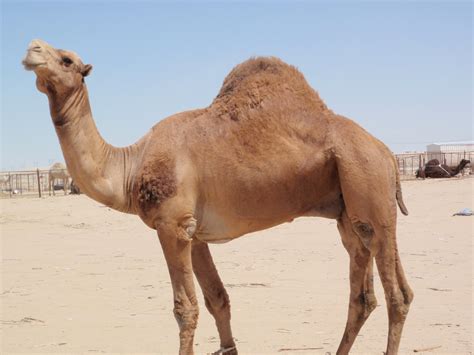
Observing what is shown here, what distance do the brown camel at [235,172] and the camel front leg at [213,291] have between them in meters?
0.51

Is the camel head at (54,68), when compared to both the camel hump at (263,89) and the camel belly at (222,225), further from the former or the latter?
the camel belly at (222,225)

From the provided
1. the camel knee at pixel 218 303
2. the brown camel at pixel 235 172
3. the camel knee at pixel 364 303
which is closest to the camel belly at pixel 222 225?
the brown camel at pixel 235 172

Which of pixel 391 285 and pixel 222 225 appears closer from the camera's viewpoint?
pixel 391 285

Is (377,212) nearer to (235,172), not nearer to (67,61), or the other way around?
(235,172)

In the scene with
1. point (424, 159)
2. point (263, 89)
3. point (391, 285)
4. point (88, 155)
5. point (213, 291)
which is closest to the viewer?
point (391, 285)

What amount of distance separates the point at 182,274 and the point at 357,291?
169 centimetres

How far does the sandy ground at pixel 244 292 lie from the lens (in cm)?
763

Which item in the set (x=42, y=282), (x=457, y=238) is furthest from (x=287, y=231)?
(x=42, y=282)

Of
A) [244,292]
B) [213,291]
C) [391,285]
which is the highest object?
[391,285]

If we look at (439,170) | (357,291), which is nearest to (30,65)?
(357,291)

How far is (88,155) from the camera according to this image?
601 centimetres

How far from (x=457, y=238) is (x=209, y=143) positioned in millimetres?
9806

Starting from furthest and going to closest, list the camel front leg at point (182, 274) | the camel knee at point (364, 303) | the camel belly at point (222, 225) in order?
the camel knee at point (364, 303), the camel belly at point (222, 225), the camel front leg at point (182, 274)

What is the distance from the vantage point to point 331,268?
38.8 feet
